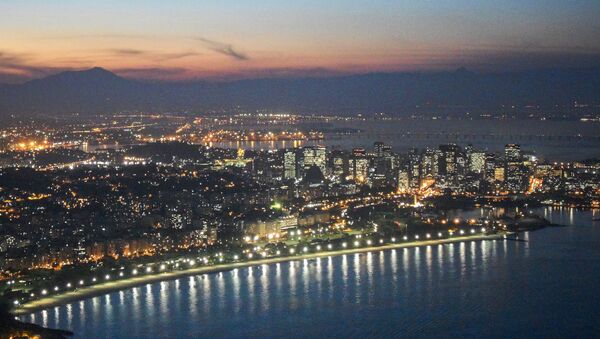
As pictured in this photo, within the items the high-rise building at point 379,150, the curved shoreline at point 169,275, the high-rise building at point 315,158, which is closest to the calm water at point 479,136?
the high-rise building at point 379,150

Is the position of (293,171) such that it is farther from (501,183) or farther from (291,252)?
(291,252)

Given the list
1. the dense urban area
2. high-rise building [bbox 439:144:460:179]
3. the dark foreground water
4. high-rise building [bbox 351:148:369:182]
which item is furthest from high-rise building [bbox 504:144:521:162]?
the dark foreground water

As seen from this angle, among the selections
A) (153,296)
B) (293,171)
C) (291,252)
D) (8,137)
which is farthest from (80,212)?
(8,137)

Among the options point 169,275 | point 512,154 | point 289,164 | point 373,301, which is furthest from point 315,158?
point 373,301

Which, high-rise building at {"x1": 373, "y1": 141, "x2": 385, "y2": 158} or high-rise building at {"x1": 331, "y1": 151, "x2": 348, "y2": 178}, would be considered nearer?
high-rise building at {"x1": 331, "y1": 151, "x2": 348, "y2": 178}

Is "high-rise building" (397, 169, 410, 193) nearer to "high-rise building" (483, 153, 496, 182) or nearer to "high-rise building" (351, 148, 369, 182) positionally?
"high-rise building" (351, 148, 369, 182)

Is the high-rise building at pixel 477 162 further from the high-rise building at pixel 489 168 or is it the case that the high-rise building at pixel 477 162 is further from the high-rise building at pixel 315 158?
the high-rise building at pixel 315 158
